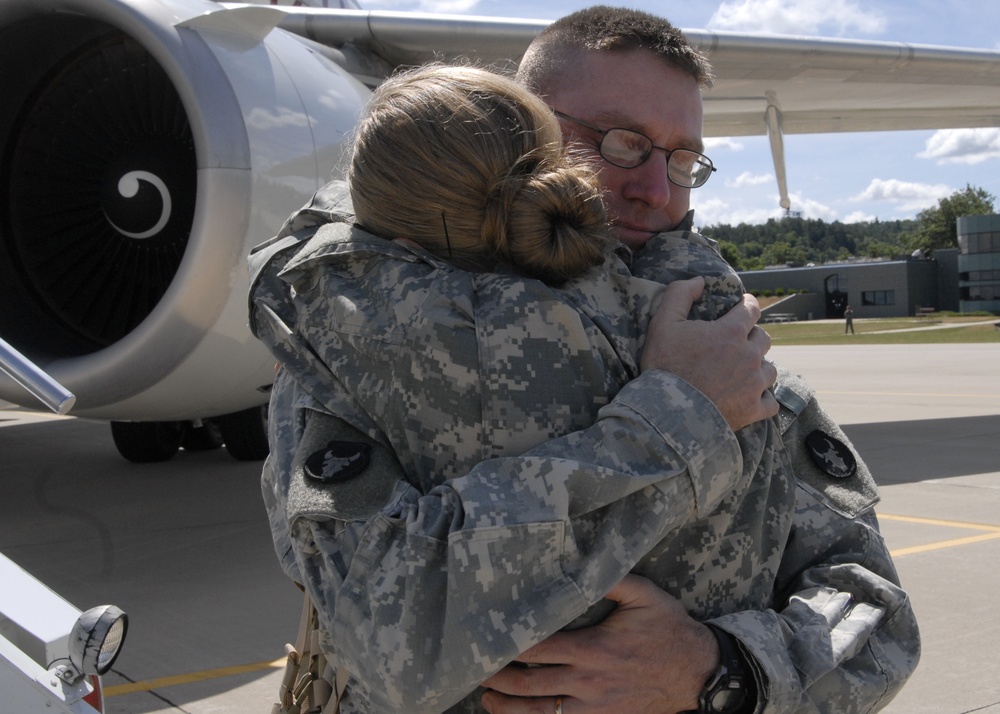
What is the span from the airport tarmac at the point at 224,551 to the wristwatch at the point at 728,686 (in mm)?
2179

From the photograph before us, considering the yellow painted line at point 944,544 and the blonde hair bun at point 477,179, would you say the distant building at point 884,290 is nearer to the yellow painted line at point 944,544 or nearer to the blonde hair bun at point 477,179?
the yellow painted line at point 944,544

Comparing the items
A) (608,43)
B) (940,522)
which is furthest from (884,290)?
(608,43)

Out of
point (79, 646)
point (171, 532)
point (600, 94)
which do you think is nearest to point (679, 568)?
point (600, 94)

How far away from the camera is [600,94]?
1564 mm

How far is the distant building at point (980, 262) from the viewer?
168ft

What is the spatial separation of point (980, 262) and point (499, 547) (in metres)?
56.7

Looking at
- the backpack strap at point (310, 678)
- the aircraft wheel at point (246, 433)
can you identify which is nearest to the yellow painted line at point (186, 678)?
the backpack strap at point (310, 678)

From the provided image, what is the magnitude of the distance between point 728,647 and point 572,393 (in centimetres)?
38

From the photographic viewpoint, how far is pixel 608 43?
1586 millimetres

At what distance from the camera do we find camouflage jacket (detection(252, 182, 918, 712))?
112 cm

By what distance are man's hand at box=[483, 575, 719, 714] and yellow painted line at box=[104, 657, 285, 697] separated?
2536 millimetres

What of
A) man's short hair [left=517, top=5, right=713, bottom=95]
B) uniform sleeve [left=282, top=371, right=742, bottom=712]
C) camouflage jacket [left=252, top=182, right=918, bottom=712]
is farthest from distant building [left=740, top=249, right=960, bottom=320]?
uniform sleeve [left=282, top=371, right=742, bottom=712]

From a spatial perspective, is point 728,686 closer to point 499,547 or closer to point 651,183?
point 499,547

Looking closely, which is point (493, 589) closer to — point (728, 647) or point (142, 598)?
point (728, 647)
